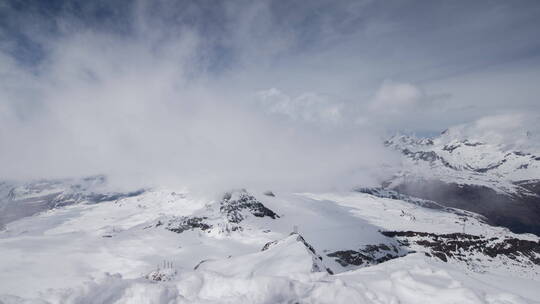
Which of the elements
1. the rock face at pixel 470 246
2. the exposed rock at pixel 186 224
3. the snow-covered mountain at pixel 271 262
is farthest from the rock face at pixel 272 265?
the exposed rock at pixel 186 224

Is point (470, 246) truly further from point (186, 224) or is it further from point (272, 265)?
point (186, 224)

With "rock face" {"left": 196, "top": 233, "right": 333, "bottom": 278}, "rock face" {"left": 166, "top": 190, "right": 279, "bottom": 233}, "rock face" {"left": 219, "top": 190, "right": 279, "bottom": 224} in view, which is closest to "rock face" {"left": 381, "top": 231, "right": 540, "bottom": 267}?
"rock face" {"left": 219, "top": 190, "right": 279, "bottom": 224}

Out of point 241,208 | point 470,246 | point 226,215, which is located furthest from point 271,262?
point 241,208

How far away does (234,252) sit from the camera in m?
118

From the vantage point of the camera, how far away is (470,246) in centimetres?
13075

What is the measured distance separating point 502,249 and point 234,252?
371 feet

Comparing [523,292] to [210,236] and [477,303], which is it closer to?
[477,303]

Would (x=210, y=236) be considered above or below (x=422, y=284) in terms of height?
below

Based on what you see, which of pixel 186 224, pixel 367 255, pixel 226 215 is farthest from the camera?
pixel 226 215

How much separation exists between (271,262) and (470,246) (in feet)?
437

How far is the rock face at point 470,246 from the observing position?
116125 mm

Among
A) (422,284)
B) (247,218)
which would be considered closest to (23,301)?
(422,284)

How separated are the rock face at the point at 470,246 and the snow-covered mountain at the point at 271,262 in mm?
462

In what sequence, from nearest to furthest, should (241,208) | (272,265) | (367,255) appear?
(272,265) → (367,255) → (241,208)
